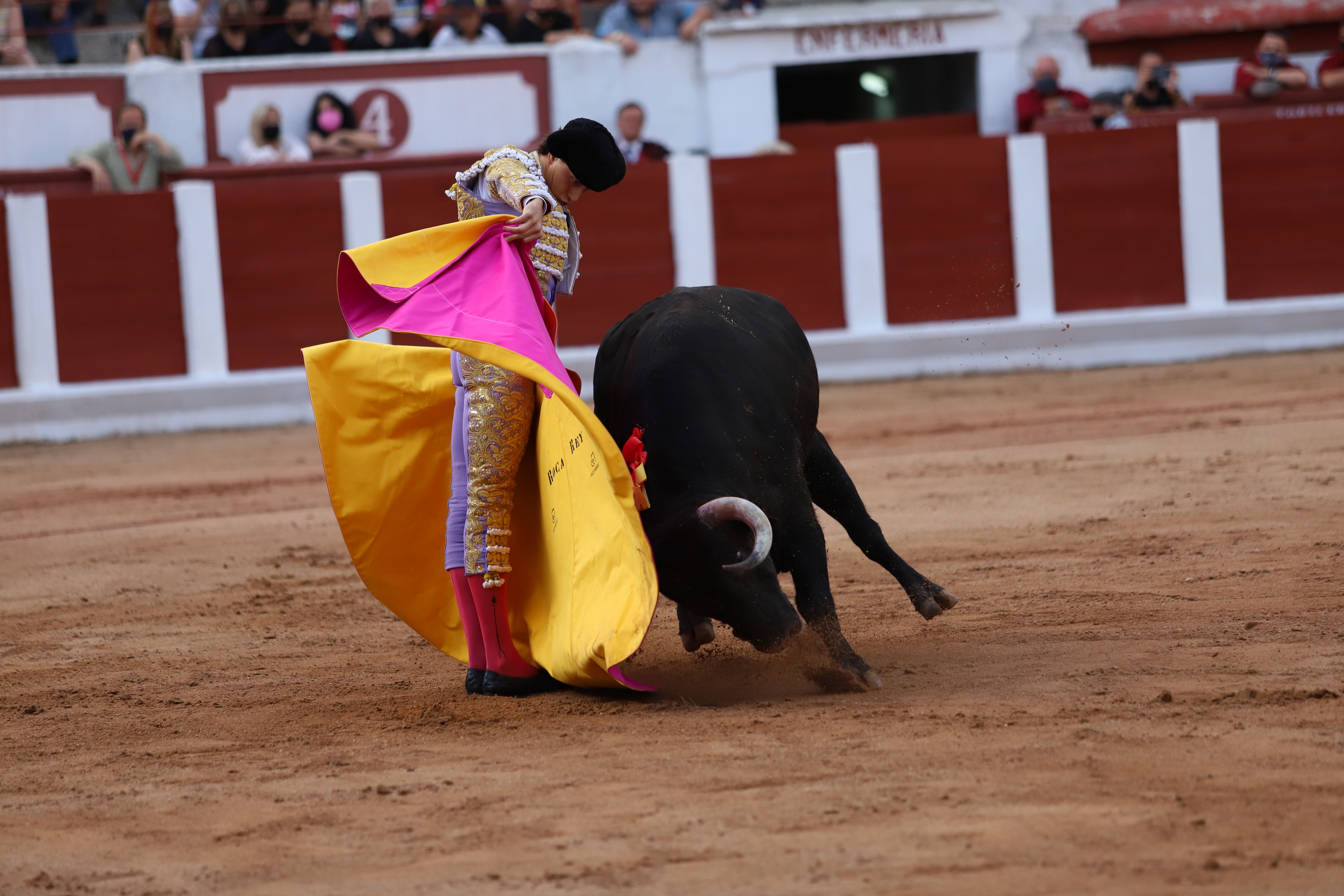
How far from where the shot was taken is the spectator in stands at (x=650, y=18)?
948 cm

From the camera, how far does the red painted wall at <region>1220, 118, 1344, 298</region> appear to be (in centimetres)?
860

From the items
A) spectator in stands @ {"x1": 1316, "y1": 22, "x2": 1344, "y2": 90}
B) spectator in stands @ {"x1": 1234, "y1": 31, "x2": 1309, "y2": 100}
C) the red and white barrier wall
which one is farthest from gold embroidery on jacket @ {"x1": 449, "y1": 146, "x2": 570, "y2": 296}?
spectator in stands @ {"x1": 1316, "y1": 22, "x2": 1344, "y2": 90}

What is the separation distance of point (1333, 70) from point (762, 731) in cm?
825

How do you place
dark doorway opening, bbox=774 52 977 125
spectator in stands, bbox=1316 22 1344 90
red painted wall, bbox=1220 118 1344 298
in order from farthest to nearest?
dark doorway opening, bbox=774 52 977 125 → spectator in stands, bbox=1316 22 1344 90 → red painted wall, bbox=1220 118 1344 298

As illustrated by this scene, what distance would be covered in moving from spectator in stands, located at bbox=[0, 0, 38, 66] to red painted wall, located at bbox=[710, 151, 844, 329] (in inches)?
165

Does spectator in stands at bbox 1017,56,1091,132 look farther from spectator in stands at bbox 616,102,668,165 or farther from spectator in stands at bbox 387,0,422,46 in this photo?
spectator in stands at bbox 387,0,422,46

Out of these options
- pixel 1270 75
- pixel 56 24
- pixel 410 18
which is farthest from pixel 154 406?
pixel 1270 75

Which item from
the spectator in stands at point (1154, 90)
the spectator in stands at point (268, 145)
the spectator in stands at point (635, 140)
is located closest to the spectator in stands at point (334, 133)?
the spectator in stands at point (268, 145)

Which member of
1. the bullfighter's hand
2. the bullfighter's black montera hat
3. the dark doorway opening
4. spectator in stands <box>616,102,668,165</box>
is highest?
the dark doorway opening

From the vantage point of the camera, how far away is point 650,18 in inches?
377

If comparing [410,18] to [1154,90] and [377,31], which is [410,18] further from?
[1154,90]

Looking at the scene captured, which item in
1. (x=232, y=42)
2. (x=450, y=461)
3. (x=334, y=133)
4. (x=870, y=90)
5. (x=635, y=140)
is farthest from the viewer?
(x=870, y=90)

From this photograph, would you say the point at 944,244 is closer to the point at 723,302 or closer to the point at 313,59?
the point at 313,59

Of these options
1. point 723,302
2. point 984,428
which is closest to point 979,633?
point 723,302
